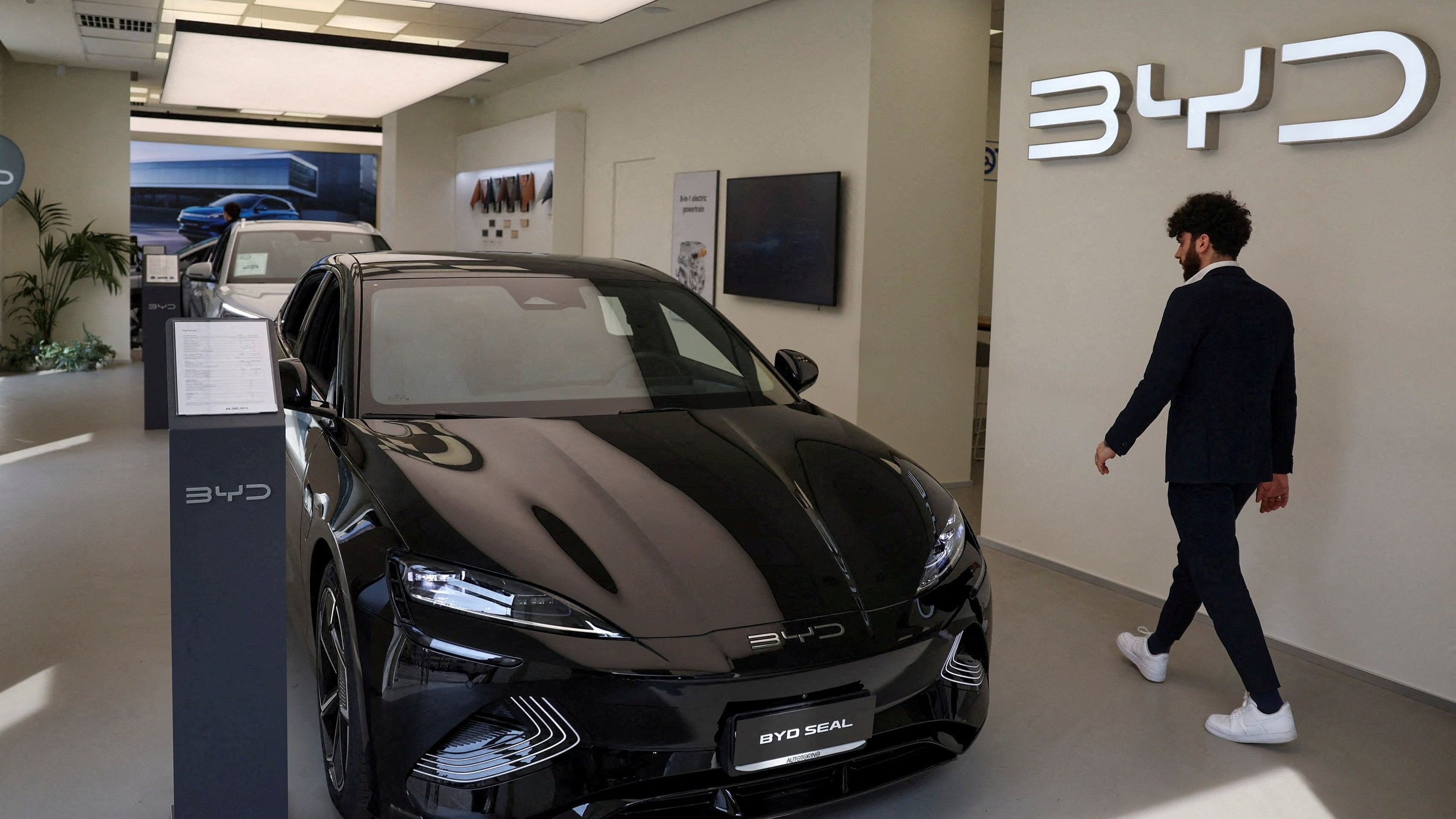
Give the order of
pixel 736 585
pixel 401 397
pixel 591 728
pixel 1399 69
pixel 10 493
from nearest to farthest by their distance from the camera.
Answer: pixel 591 728 → pixel 736 585 → pixel 401 397 → pixel 1399 69 → pixel 10 493

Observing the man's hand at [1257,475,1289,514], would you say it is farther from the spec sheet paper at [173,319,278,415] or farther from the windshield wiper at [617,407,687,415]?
the spec sheet paper at [173,319,278,415]

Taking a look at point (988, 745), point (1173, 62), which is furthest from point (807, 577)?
point (1173, 62)

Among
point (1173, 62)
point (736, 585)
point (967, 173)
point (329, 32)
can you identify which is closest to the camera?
point (736, 585)

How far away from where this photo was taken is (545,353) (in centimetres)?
290

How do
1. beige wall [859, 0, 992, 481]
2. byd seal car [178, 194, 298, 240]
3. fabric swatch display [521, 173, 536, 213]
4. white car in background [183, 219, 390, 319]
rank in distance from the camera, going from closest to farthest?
beige wall [859, 0, 992, 481], white car in background [183, 219, 390, 319], fabric swatch display [521, 173, 536, 213], byd seal car [178, 194, 298, 240]

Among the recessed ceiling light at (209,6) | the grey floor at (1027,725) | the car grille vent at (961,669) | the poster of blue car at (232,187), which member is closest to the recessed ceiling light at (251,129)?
the poster of blue car at (232,187)

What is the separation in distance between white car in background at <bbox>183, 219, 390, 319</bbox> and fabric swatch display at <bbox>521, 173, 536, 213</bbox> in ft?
6.71

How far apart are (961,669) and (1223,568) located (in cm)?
108

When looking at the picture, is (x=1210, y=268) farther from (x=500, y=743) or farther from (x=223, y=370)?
(x=223, y=370)

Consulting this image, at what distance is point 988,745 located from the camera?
2.89 m

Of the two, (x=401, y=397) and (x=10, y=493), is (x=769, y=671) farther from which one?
(x=10, y=493)

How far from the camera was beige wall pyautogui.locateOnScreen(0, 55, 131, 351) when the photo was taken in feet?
33.8

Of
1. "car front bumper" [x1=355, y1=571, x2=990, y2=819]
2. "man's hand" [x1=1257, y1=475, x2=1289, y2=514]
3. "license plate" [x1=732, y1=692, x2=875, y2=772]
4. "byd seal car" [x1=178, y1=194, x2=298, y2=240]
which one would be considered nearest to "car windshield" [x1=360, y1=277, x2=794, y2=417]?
"car front bumper" [x1=355, y1=571, x2=990, y2=819]

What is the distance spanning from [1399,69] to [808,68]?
3674 mm
